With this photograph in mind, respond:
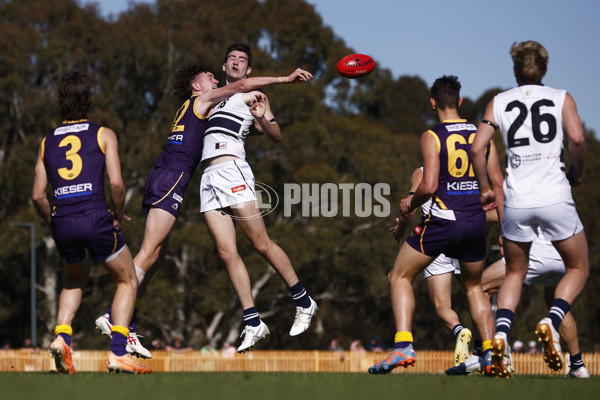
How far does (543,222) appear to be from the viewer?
22.5 feet

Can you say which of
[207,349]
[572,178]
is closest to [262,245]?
[572,178]

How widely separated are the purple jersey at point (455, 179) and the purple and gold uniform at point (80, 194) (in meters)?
3.01

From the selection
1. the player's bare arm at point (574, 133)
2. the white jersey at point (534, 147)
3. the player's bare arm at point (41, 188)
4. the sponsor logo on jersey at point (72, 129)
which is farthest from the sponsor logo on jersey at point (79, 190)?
the player's bare arm at point (574, 133)

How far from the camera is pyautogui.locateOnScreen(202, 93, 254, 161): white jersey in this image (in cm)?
929

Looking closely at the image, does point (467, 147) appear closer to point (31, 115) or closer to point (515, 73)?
point (515, 73)

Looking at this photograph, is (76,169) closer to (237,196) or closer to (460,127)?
(237,196)

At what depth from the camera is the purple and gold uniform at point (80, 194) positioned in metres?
7.41

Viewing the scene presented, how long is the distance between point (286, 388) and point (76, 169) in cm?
280

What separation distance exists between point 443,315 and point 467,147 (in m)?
2.57

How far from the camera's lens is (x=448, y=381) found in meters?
6.92

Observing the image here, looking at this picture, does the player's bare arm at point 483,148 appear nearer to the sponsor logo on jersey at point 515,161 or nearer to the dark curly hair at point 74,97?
the sponsor logo on jersey at point 515,161

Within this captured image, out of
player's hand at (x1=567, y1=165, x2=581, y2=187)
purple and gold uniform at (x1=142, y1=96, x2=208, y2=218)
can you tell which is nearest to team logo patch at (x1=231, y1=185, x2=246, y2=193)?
purple and gold uniform at (x1=142, y1=96, x2=208, y2=218)

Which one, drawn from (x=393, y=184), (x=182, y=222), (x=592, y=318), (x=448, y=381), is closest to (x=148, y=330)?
(x=182, y=222)

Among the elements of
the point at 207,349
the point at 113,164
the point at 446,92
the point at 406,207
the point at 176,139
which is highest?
the point at 446,92
